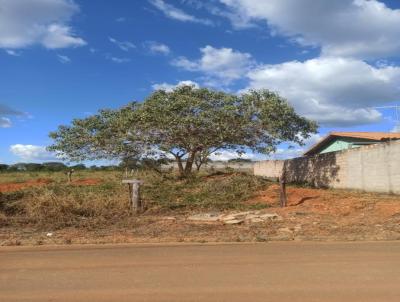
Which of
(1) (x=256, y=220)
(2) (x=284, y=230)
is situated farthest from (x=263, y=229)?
(1) (x=256, y=220)

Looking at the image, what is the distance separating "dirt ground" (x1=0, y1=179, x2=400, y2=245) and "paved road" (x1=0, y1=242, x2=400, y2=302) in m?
1.31

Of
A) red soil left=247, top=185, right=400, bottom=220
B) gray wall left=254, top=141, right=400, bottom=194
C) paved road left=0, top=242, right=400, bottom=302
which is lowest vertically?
paved road left=0, top=242, right=400, bottom=302

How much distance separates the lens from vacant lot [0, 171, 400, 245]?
38.5ft

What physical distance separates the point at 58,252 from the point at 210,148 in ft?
54.8

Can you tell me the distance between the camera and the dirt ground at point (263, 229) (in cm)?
1128

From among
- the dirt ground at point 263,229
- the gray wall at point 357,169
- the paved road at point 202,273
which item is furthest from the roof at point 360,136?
the paved road at point 202,273

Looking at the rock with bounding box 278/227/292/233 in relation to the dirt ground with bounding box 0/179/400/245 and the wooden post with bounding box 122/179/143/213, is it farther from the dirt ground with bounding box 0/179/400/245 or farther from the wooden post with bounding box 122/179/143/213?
the wooden post with bounding box 122/179/143/213

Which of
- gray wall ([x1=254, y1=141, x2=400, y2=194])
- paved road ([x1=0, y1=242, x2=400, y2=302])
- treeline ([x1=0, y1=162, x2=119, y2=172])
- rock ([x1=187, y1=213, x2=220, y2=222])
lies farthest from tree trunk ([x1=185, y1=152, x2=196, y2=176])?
treeline ([x1=0, y1=162, x2=119, y2=172])

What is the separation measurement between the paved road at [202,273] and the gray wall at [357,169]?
1103cm

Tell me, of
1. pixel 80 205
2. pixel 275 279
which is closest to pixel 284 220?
pixel 80 205

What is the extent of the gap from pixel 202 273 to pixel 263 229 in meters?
5.64

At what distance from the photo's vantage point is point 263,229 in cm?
1280

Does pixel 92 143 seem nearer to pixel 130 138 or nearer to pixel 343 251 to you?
pixel 130 138

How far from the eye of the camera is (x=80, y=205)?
15672mm
